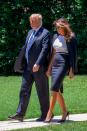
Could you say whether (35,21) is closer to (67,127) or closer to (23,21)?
(67,127)

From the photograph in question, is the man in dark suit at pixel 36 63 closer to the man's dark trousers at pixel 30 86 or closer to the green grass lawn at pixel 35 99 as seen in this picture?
the man's dark trousers at pixel 30 86

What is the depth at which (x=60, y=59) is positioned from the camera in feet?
35.9

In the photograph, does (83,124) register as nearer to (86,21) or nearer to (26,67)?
(26,67)

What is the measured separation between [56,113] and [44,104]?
1.08 m

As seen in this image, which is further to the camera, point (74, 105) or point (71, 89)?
point (71, 89)

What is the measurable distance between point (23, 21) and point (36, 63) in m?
13.6

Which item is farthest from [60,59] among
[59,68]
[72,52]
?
[72,52]

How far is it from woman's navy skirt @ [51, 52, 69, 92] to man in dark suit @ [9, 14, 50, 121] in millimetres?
211

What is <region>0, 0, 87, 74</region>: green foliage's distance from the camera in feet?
79.8

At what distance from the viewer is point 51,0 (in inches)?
989

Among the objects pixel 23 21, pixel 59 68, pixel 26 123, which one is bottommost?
pixel 23 21

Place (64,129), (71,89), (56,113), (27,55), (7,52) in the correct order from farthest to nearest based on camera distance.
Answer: (7,52), (71,89), (56,113), (27,55), (64,129)

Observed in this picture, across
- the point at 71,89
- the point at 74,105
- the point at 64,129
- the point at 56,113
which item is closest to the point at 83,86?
the point at 71,89

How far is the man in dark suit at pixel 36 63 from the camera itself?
10953mm
